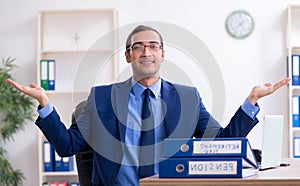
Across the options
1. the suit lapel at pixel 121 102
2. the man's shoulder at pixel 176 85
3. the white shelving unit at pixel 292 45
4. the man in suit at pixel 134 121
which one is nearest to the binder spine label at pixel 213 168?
the man in suit at pixel 134 121

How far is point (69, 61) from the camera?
5.73m

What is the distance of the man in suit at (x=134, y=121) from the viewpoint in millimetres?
2338

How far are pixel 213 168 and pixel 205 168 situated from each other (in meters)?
0.02

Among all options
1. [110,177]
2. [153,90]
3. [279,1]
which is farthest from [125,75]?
[279,1]

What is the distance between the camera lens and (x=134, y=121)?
242 cm

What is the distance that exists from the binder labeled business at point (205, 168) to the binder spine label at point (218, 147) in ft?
0.07

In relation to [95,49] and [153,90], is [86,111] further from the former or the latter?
[95,49]

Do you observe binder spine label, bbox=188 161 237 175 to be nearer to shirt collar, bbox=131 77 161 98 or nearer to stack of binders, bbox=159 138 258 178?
stack of binders, bbox=159 138 258 178

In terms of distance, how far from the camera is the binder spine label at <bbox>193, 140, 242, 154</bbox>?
1735mm

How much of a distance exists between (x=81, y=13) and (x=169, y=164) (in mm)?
4121

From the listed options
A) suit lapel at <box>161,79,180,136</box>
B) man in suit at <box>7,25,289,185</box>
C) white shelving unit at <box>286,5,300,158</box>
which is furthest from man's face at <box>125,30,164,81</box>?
white shelving unit at <box>286,5,300,158</box>

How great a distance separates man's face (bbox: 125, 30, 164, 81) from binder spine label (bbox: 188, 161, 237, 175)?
0.71 metres

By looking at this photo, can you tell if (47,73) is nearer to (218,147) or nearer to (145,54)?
(145,54)

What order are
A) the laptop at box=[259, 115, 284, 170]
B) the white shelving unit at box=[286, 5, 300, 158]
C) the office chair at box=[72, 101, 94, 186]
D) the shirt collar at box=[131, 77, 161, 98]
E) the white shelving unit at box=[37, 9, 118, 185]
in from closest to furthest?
the laptop at box=[259, 115, 284, 170]
the shirt collar at box=[131, 77, 161, 98]
the office chair at box=[72, 101, 94, 186]
the white shelving unit at box=[286, 5, 300, 158]
the white shelving unit at box=[37, 9, 118, 185]
